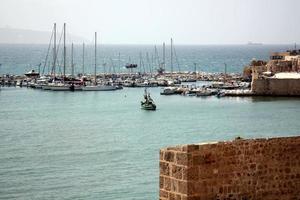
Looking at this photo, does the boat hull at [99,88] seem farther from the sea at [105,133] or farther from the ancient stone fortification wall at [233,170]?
the ancient stone fortification wall at [233,170]

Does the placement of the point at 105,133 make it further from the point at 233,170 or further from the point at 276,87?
the point at 233,170

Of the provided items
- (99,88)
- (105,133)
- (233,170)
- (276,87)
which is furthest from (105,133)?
(99,88)

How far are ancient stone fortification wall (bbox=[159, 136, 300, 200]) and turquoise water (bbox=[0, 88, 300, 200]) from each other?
11.8 meters

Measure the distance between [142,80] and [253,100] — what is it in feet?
97.1

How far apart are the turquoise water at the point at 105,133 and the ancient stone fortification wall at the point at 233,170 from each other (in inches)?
465

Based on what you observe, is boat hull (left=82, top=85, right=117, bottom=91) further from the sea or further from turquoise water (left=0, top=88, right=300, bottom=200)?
turquoise water (left=0, top=88, right=300, bottom=200)

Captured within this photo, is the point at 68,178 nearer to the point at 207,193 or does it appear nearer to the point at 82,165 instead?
the point at 82,165

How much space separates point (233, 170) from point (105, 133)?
1322 inches

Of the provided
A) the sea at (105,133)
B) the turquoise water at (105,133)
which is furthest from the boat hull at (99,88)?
the turquoise water at (105,133)

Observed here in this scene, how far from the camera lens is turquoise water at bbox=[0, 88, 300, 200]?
25.9 metres

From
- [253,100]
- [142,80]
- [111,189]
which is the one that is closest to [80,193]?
[111,189]

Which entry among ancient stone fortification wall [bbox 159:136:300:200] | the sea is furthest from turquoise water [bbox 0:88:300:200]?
ancient stone fortification wall [bbox 159:136:300:200]

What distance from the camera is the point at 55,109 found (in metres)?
62.2

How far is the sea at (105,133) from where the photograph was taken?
1018 inches
